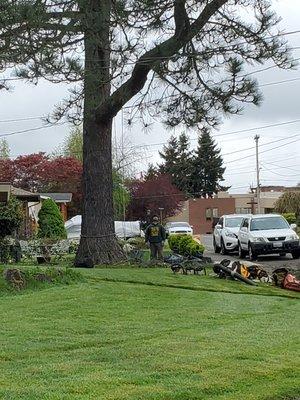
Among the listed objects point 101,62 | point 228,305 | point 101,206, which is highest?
point 101,62

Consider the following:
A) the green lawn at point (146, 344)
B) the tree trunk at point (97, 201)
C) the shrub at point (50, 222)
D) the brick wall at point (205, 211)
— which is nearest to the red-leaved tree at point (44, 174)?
the shrub at point (50, 222)

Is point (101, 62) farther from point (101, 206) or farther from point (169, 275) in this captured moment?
point (101, 206)

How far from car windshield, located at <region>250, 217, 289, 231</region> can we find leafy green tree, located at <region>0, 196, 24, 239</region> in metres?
9.44

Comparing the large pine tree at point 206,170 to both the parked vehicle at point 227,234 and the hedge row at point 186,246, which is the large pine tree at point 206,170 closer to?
the parked vehicle at point 227,234

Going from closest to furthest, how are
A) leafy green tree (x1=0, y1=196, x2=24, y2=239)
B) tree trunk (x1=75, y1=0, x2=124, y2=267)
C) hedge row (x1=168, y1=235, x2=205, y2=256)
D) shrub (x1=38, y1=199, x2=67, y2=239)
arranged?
leafy green tree (x1=0, y1=196, x2=24, y2=239), tree trunk (x1=75, y1=0, x2=124, y2=267), hedge row (x1=168, y1=235, x2=205, y2=256), shrub (x1=38, y1=199, x2=67, y2=239)

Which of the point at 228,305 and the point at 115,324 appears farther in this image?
the point at 228,305

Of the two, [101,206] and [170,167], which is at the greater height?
[170,167]

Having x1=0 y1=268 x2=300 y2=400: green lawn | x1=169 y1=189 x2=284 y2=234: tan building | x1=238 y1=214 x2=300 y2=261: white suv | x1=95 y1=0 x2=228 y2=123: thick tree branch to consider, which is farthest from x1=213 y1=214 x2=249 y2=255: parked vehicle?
x1=169 y1=189 x2=284 y2=234: tan building

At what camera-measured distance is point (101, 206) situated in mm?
21562

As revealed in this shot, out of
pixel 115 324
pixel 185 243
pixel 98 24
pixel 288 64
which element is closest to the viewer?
pixel 115 324

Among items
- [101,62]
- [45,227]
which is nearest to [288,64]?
[101,62]

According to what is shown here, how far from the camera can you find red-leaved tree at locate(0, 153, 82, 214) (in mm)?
55844

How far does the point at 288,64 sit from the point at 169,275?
564 cm

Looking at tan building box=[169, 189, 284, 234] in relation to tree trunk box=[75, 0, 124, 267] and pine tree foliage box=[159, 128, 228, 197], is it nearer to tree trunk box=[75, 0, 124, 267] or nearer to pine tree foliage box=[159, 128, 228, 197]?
pine tree foliage box=[159, 128, 228, 197]
